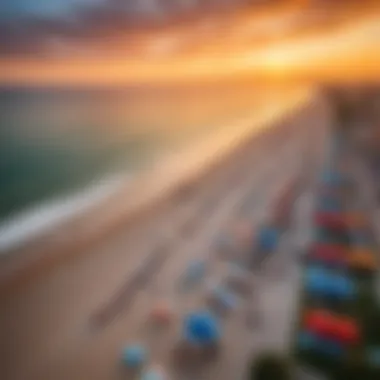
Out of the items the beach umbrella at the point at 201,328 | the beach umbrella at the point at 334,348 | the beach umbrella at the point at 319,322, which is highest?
the beach umbrella at the point at 201,328

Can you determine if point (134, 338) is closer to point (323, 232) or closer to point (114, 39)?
point (323, 232)

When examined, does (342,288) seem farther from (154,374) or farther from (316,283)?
(154,374)

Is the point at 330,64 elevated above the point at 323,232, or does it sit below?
above

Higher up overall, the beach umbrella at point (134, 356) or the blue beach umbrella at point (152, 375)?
the beach umbrella at point (134, 356)

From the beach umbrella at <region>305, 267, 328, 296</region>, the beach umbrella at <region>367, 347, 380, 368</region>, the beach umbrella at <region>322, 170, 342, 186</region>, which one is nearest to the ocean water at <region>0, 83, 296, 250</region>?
the beach umbrella at <region>322, 170, 342, 186</region>

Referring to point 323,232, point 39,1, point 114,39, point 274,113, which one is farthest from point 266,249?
point 39,1

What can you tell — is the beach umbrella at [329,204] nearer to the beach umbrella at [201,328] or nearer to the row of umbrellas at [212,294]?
the row of umbrellas at [212,294]

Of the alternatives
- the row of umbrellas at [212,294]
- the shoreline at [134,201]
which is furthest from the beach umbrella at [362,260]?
the shoreline at [134,201]
